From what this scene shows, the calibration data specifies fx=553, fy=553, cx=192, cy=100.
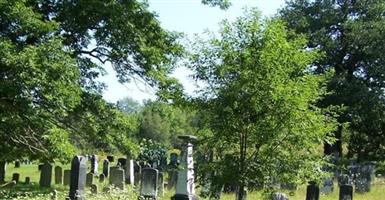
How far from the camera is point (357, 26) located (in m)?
34.4

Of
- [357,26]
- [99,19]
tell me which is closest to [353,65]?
[357,26]

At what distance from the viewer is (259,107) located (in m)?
9.52

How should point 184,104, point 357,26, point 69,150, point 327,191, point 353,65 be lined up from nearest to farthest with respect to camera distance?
point 184,104, point 69,150, point 327,191, point 357,26, point 353,65

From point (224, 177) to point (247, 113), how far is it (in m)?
1.20

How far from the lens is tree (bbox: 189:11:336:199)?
369 inches

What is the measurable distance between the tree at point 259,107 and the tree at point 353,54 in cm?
2417

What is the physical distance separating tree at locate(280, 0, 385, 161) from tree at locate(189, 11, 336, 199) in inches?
951

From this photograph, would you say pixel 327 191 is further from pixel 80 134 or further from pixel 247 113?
pixel 247 113

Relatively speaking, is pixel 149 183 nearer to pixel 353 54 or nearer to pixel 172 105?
pixel 172 105

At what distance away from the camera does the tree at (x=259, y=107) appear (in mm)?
9367

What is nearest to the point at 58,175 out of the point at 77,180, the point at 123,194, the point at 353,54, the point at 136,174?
the point at 136,174

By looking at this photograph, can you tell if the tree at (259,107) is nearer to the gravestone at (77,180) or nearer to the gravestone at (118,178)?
the gravestone at (77,180)

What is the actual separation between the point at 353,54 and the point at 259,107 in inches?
1152

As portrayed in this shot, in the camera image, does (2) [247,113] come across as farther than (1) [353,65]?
No
